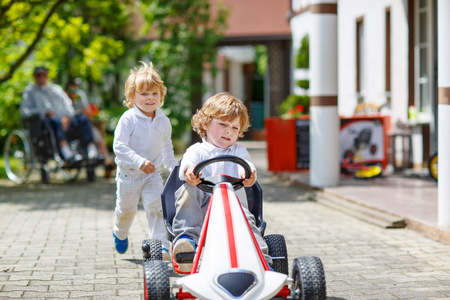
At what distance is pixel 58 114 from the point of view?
11.6 m

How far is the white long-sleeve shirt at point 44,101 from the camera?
11.3m

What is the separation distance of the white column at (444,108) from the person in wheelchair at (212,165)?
2.63 m

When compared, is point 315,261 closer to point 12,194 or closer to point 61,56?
point 12,194

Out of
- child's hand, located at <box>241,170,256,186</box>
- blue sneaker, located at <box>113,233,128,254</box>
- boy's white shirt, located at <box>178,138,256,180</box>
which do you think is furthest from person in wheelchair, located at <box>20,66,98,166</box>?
child's hand, located at <box>241,170,256,186</box>

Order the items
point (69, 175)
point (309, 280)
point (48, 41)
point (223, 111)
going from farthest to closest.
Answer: point (48, 41)
point (69, 175)
point (223, 111)
point (309, 280)

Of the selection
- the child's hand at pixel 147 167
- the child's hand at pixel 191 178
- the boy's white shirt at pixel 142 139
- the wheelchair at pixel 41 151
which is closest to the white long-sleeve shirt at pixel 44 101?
the wheelchair at pixel 41 151

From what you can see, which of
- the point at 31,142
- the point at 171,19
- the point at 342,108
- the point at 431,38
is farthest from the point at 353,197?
the point at 171,19

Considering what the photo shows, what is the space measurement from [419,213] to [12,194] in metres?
5.95

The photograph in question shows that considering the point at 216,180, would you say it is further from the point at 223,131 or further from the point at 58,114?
the point at 58,114

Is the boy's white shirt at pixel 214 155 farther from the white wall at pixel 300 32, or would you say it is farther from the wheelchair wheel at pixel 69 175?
the white wall at pixel 300 32

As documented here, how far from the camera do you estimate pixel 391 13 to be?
43.6ft

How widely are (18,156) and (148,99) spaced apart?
7.19 meters

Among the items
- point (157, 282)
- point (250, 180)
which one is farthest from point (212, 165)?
point (157, 282)

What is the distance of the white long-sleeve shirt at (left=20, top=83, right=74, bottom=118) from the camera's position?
1134 cm
